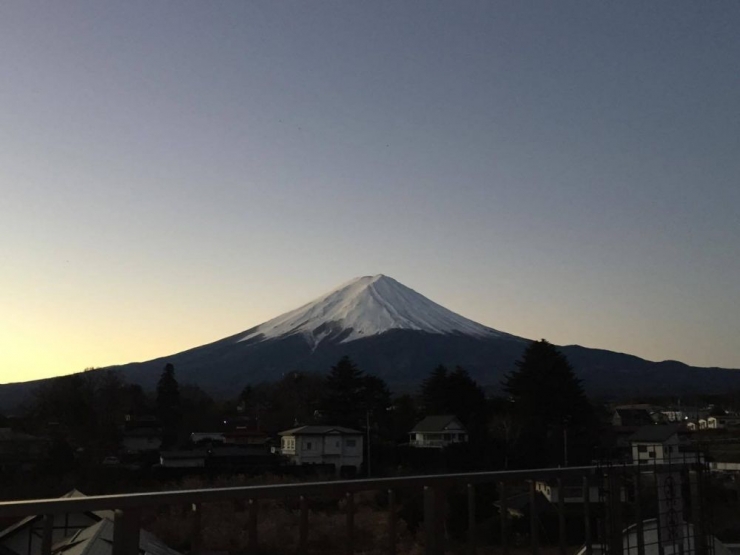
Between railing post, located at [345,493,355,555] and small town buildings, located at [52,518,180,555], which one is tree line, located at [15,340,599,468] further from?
railing post, located at [345,493,355,555]

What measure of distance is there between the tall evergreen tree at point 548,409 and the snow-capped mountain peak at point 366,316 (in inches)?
4533

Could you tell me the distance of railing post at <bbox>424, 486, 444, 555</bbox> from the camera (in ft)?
10.9

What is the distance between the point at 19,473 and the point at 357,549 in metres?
25.6

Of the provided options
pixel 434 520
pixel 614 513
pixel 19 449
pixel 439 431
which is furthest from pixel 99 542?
pixel 439 431

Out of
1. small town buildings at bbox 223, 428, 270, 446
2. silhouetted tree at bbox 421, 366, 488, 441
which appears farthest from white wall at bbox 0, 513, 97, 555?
small town buildings at bbox 223, 428, 270, 446

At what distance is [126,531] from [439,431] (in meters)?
37.0

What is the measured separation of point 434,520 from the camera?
3.36 metres

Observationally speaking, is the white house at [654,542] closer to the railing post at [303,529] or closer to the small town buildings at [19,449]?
the railing post at [303,529]

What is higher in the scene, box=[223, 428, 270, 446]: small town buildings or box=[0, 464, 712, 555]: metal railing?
box=[0, 464, 712, 555]: metal railing

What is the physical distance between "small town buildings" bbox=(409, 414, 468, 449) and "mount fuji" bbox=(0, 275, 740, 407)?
253 feet

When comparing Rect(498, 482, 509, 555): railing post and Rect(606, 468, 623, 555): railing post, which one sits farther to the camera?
Rect(606, 468, 623, 555): railing post

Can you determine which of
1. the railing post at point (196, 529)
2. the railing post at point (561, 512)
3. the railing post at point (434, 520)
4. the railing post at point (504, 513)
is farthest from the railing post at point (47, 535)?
the railing post at point (561, 512)

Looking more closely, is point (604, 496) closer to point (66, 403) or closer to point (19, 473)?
point (19, 473)

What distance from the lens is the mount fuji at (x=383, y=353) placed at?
135375 mm
